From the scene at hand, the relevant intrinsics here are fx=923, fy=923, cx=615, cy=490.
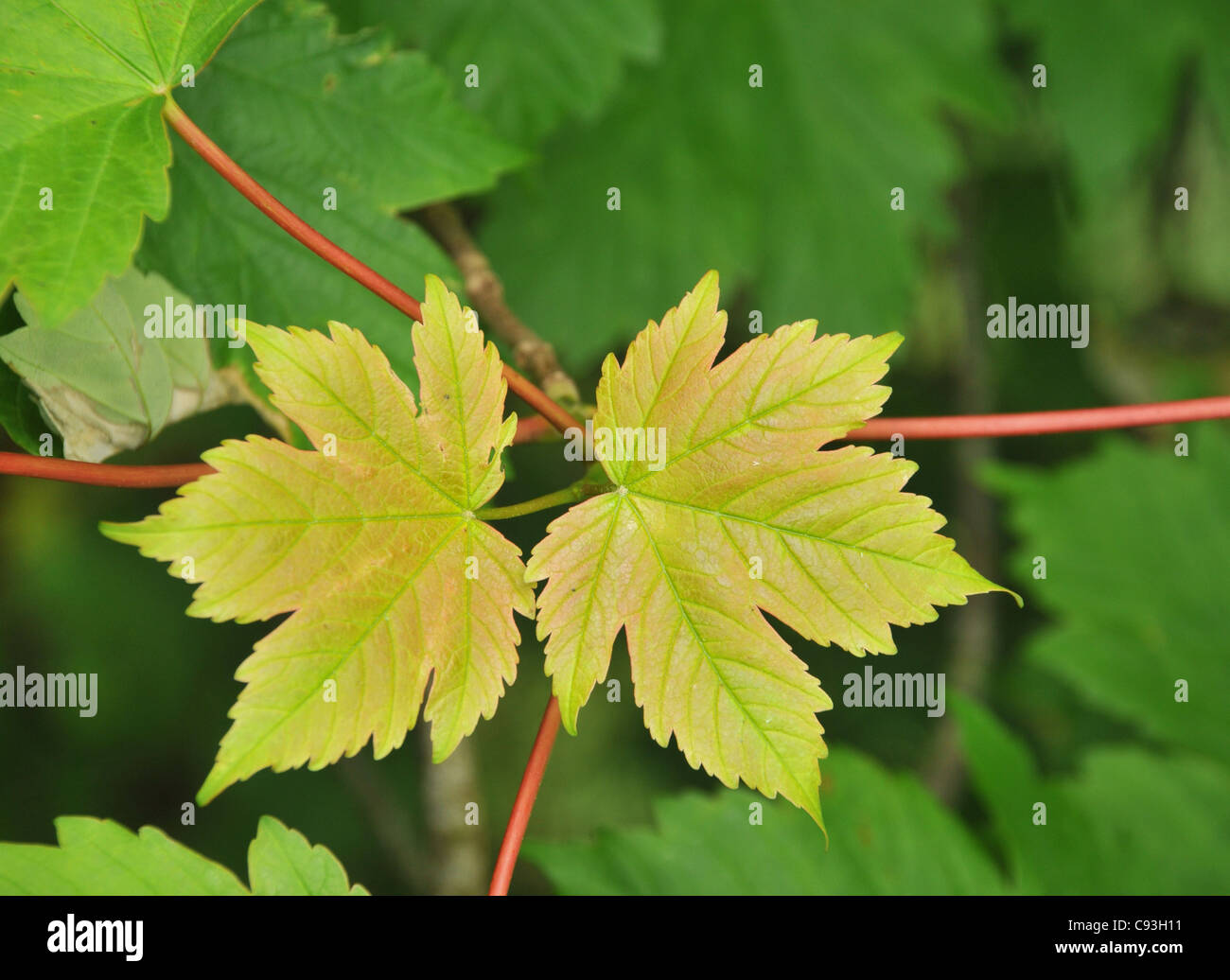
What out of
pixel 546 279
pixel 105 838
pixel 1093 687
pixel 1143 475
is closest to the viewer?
pixel 105 838

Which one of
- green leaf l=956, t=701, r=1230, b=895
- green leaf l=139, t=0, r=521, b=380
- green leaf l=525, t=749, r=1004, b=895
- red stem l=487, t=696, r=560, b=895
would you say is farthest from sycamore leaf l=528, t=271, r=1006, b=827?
green leaf l=956, t=701, r=1230, b=895

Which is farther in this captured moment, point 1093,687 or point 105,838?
point 1093,687

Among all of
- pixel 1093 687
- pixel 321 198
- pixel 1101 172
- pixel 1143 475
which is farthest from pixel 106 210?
pixel 1143 475

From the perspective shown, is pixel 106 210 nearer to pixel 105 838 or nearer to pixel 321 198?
pixel 321 198

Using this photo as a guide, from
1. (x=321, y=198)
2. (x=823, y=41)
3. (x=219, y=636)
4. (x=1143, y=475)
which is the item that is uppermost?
(x=823, y=41)

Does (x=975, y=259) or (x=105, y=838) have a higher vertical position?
(x=975, y=259)

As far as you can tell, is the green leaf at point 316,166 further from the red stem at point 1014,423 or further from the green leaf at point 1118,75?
the green leaf at point 1118,75

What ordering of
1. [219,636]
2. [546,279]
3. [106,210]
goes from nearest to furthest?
[106,210], [546,279], [219,636]
